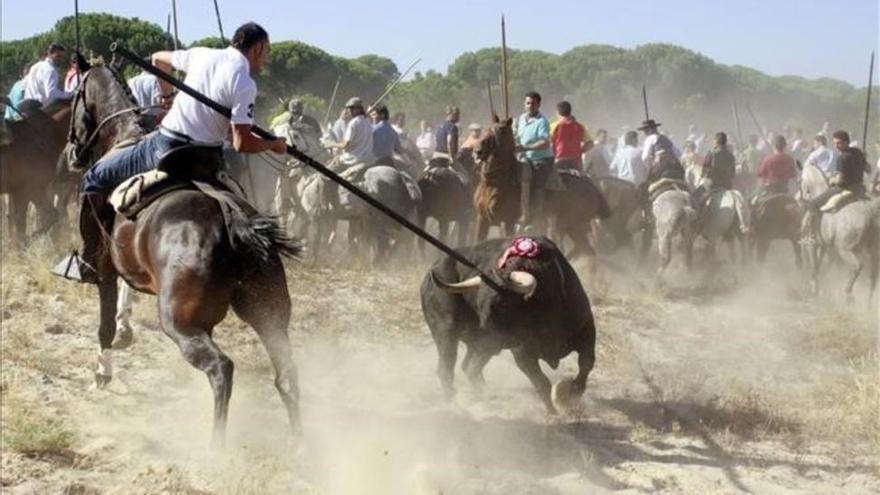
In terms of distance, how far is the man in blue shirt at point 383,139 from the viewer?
54.5 ft

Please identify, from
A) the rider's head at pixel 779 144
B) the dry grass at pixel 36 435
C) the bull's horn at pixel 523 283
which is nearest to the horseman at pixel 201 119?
the dry grass at pixel 36 435

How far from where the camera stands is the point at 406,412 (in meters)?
8.80

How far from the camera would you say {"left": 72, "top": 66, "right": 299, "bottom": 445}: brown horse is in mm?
6727

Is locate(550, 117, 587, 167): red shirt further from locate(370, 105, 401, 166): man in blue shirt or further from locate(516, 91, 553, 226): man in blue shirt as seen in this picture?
locate(370, 105, 401, 166): man in blue shirt

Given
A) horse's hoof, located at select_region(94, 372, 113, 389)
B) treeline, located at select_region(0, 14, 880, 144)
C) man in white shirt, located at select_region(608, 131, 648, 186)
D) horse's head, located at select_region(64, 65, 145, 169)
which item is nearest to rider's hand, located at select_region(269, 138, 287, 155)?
horse's head, located at select_region(64, 65, 145, 169)

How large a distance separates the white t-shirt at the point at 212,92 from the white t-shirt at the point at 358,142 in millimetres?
8592

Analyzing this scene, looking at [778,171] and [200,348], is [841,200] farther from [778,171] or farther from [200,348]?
[200,348]

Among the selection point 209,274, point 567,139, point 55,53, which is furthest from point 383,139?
point 209,274

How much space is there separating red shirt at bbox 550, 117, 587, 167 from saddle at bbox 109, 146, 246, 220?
10030mm

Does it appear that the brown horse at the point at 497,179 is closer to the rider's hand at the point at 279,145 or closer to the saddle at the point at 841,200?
Result: the saddle at the point at 841,200

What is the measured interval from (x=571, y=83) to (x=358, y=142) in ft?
138

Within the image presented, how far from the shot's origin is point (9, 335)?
992 cm

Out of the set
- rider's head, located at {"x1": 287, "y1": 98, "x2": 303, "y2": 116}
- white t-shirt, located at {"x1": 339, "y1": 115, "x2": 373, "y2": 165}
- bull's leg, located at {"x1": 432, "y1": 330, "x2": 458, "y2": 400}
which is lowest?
bull's leg, located at {"x1": 432, "y1": 330, "x2": 458, "y2": 400}

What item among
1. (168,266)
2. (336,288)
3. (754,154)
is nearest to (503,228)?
(336,288)
